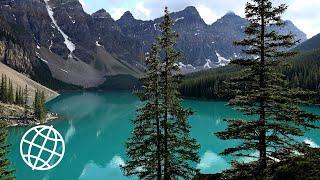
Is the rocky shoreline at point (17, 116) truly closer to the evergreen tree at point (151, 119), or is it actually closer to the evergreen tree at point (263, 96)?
the evergreen tree at point (151, 119)

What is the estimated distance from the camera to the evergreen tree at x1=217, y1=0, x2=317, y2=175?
22281mm

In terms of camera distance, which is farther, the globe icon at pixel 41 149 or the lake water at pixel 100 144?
the globe icon at pixel 41 149

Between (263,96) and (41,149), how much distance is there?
83119 millimetres

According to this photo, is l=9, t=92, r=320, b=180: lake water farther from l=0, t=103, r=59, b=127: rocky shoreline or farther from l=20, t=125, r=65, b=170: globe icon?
l=0, t=103, r=59, b=127: rocky shoreline

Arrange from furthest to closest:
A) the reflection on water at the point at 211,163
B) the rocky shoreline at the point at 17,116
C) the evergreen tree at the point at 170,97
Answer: the rocky shoreline at the point at 17,116 → the reflection on water at the point at 211,163 → the evergreen tree at the point at 170,97

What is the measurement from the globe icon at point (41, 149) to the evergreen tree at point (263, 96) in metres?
66.0

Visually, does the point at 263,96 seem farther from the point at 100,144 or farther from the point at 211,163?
the point at 100,144

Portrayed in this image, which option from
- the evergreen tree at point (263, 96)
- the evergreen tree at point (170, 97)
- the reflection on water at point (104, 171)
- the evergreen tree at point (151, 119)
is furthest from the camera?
the reflection on water at point (104, 171)

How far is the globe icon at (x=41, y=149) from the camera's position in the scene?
88.4 m

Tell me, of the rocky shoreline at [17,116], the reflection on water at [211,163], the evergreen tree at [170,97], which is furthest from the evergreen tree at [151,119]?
the rocky shoreline at [17,116]

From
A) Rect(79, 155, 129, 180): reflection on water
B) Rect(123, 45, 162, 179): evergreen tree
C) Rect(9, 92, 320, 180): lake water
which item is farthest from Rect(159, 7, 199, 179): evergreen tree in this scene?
Rect(79, 155, 129, 180): reflection on water

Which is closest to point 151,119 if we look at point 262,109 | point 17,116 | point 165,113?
point 165,113

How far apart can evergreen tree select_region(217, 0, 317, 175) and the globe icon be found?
6601 cm

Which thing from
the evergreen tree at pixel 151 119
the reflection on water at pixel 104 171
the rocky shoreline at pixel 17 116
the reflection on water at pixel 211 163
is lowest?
the reflection on water at pixel 104 171
